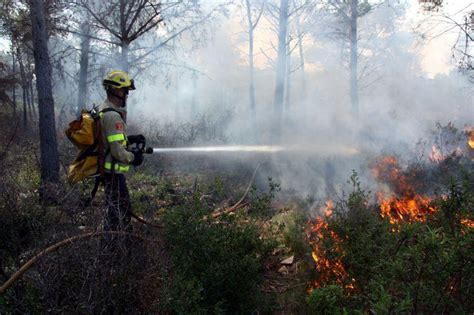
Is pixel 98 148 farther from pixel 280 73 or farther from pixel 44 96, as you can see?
pixel 280 73

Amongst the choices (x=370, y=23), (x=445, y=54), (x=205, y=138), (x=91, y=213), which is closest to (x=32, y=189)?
(x=91, y=213)

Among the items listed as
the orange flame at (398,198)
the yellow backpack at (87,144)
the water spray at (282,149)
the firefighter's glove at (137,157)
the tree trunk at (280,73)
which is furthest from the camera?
the tree trunk at (280,73)

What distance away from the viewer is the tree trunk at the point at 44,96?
23.1ft

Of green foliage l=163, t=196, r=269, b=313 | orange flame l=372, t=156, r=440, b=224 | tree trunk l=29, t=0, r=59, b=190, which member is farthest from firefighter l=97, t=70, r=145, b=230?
tree trunk l=29, t=0, r=59, b=190

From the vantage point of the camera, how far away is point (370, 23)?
33312mm

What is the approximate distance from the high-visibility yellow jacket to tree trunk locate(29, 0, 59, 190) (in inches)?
145

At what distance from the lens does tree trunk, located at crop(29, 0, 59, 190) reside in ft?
23.1

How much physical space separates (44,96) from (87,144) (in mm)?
4235

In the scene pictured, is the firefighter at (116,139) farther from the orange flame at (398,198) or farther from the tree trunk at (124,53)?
the tree trunk at (124,53)

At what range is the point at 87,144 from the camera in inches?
158

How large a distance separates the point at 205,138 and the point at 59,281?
409 inches

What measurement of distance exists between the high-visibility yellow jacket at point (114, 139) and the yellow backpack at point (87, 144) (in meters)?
0.07

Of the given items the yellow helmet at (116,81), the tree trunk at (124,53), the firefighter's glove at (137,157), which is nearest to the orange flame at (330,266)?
the firefighter's glove at (137,157)

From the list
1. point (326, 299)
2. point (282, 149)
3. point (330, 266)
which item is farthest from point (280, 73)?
point (326, 299)
